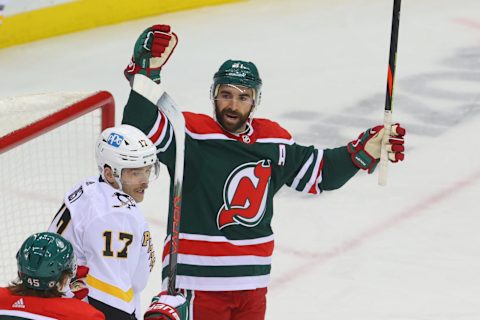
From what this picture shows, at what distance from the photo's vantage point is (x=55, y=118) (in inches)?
157

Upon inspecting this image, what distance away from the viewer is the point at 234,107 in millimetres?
3471

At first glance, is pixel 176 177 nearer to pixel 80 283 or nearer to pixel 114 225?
pixel 114 225

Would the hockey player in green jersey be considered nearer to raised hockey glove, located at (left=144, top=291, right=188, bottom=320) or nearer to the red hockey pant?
the red hockey pant

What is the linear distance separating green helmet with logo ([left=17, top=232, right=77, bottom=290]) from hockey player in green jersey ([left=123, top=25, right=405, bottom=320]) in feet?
2.24

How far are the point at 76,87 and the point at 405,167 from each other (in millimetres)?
2062

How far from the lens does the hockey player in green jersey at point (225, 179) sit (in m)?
3.44

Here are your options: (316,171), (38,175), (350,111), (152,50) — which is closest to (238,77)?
(152,50)

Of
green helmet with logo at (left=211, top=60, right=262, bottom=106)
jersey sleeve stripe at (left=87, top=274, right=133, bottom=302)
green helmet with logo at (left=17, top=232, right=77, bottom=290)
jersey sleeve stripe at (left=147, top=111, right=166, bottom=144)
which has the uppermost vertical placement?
green helmet with logo at (left=211, top=60, right=262, bottom=106)

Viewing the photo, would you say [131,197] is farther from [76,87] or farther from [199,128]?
[76,87]

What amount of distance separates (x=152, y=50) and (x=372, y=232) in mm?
2180

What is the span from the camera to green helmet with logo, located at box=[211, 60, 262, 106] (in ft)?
11.4

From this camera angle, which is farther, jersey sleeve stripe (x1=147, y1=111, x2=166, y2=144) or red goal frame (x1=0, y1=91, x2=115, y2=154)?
red goal frame (x1=0, y1=91, x2=115, y2=154)

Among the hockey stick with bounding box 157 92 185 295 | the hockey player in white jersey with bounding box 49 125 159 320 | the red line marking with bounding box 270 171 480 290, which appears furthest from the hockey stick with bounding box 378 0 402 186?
the red line marking with bounding box 270 171 480 290

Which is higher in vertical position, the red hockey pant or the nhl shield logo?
the nhl shield logo
